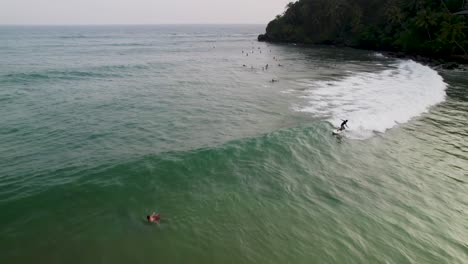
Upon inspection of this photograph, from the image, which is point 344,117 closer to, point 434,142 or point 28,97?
point 434,142

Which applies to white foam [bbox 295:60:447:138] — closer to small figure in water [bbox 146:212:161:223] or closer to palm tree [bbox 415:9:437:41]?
small figure in water [bbox 146:212:161:223]

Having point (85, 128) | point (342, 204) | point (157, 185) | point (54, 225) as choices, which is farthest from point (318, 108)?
point (54, 225)

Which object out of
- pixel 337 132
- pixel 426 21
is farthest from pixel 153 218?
pixel 426 21

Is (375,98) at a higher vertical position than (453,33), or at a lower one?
lower

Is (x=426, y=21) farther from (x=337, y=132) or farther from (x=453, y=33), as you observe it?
(x=337, y=132)

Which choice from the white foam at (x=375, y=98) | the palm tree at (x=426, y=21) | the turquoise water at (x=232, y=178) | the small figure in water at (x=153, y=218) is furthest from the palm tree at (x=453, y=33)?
the small figure in water at (x=153, y=218)
